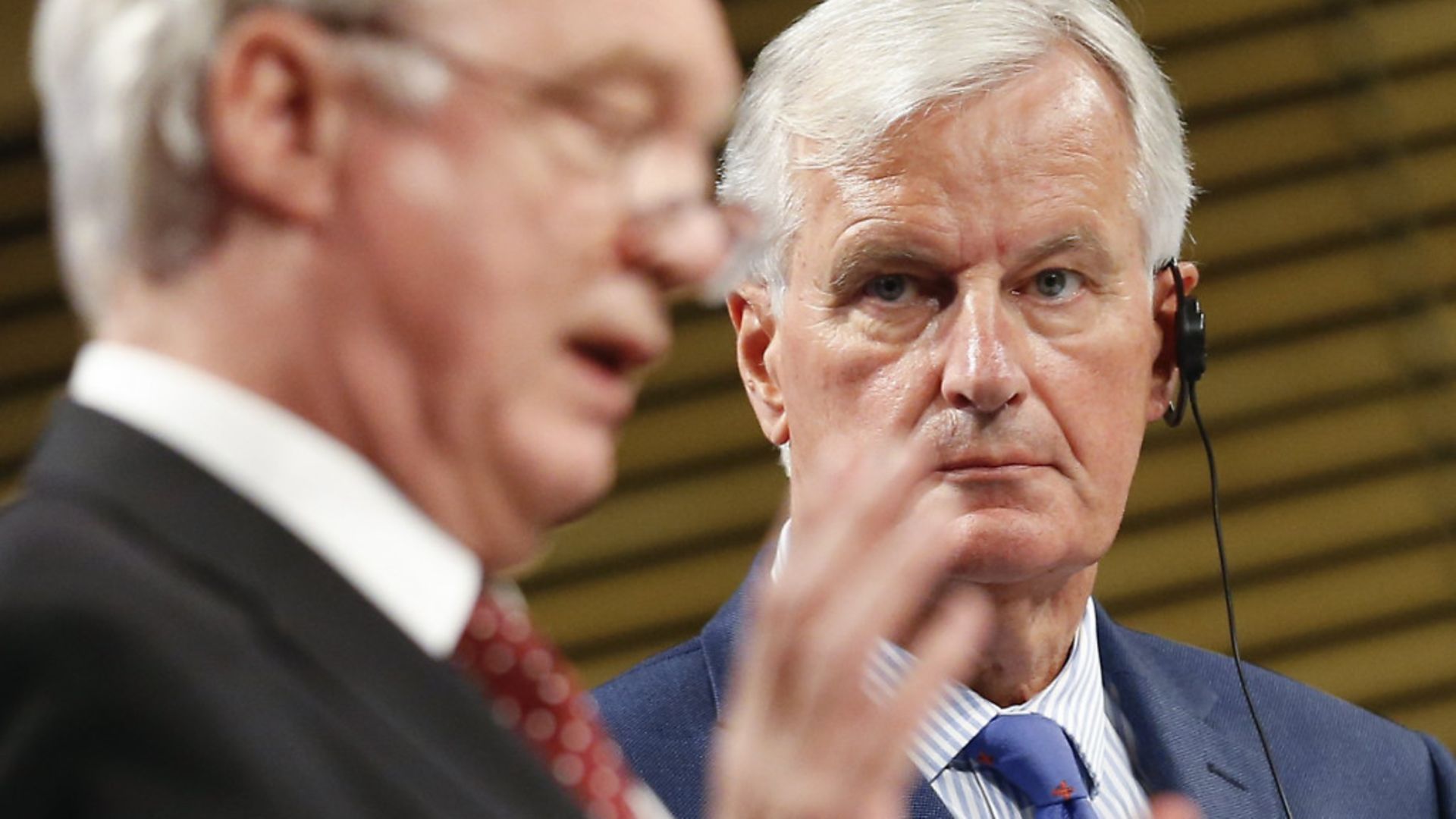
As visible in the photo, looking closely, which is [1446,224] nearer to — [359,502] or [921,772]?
[921,772]

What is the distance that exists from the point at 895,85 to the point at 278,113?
1.34 metres

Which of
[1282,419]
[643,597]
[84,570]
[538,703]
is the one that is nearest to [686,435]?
[643,597]

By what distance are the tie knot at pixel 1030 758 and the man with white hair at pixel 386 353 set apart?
1.16m

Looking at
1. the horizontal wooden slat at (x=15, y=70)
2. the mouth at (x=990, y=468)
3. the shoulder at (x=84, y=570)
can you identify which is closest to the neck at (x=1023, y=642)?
the mouth at (x=990, y=468)

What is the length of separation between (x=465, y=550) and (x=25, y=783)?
0.31 meters

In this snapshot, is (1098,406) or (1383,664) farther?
(1383,664)

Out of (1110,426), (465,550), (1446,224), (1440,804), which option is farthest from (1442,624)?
(465,550)

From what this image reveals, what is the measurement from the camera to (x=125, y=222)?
3.44 feet

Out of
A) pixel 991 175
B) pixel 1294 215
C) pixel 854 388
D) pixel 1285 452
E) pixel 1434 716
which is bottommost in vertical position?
pixel 1434 716

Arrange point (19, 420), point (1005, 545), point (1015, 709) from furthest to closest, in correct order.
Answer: point (19, 420) < point (1015, 709) < point (1005, 545)

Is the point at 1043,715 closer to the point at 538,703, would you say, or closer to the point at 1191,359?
the point at 1191,359

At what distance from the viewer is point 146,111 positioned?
1039 millimetres

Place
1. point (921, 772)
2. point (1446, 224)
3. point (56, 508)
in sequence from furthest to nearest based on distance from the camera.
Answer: point (1446, 224)
point (921, 772)
point (56, 508)

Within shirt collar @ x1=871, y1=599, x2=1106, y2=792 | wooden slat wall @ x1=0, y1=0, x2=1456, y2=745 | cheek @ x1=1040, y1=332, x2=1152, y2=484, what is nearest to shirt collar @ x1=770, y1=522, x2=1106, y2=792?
shirt collar @ x1=871, y1=599, x2=1106, y2=792
